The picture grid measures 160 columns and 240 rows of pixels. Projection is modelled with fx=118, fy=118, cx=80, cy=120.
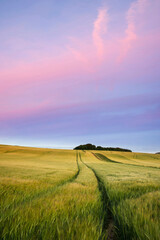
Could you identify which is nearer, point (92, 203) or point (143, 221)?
point (143, 221)

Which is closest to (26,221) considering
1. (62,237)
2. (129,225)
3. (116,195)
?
(62,237)

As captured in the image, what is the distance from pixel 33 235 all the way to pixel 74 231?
1.57ft

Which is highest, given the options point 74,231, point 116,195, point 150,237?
point 150,237

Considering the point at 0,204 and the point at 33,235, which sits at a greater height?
the point at 33,235

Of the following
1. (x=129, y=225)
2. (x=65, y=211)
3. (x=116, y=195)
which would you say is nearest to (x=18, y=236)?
(x=65, y=211)

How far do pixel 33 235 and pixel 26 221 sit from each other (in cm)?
30

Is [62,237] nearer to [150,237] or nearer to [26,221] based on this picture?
[26,221]

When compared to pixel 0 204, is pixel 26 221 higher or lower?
higher

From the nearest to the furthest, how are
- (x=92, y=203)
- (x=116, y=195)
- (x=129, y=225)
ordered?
(x=129, y=225)
(x=92, y=203)
(x=116, y=195)

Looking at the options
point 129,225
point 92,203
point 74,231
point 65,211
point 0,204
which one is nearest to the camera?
point 74,231

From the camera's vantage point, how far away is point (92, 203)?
2572mm

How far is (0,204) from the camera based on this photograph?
2312 millimetres

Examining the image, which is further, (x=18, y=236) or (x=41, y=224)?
(x=41, y=224)

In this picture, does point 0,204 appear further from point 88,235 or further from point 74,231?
point 88,235
